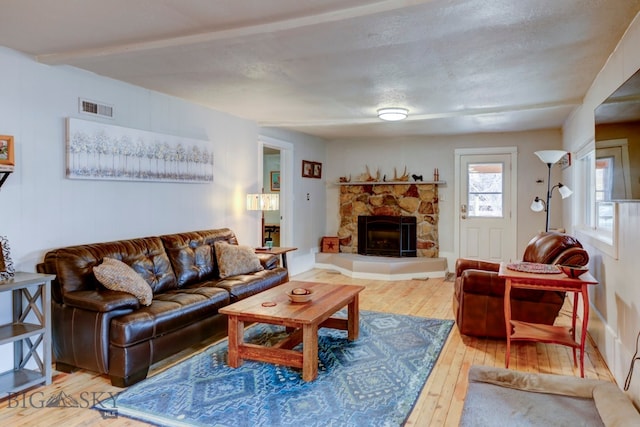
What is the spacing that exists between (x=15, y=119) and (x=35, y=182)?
0.45 m

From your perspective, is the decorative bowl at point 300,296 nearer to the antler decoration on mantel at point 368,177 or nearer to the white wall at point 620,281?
the white wall at point 620,281

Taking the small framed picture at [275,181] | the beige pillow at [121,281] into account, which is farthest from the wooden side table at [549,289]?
the small framed picture at [275,181]

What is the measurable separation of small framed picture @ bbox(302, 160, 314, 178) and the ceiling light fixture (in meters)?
2.12

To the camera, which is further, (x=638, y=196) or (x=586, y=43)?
(x=586, y=43)

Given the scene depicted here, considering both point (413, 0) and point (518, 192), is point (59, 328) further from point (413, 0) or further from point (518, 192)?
point (518, 192)

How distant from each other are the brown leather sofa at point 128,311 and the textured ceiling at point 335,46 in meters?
1.45

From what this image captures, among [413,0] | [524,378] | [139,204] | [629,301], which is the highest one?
[413,0]

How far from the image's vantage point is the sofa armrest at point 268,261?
4512 mm

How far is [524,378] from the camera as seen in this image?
2.21m

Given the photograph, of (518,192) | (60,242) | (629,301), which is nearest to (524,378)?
(629,301)

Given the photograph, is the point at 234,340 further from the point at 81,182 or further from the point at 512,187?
the point at 512,187

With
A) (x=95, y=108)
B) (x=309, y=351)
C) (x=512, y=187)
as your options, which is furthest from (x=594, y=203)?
(x=95, y=108)

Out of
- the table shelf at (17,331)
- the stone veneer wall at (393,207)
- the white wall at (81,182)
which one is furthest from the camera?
the stone veneer wall at (393,207)

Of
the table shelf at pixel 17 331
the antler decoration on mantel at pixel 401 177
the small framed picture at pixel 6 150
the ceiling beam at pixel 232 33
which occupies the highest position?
the ceiling beam at pixel 232 33
